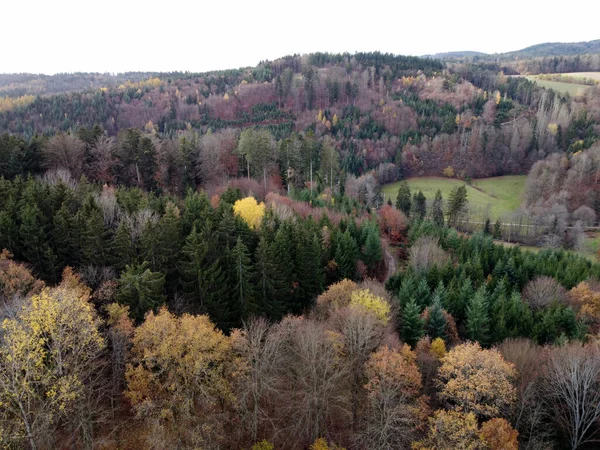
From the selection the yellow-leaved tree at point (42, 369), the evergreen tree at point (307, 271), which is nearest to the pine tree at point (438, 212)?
the evergreen tree at point (307, 271)

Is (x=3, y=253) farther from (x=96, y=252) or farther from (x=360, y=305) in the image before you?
(x=360, y=305)

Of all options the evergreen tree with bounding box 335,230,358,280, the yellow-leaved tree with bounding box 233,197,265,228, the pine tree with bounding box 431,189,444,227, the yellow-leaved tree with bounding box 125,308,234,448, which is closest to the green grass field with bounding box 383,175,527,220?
the pine tree with bounding box 431,189,444,227

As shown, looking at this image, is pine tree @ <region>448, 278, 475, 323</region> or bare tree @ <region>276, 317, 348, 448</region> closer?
bare tree @ <region>276, 317, 348, 448</region>

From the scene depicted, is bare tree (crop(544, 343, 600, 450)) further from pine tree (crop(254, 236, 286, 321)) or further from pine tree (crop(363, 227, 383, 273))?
pine tree (crop(363, 227, 383, 273))

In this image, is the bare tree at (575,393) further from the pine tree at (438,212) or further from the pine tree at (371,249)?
the pine tree at (438,212)

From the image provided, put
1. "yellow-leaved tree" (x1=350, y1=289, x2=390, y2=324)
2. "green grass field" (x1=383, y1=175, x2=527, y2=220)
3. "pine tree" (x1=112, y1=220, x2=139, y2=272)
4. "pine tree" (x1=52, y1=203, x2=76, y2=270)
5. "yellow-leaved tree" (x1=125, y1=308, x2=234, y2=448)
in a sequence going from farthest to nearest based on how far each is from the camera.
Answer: "green grass field" (x1=383, y1=175, x2=527, y2=220), "pine tree" (x1=52, y1=203, x2=76, y2=270), "pine tree" (x1=112, y1=220, x2=139, y2=272), "yellow-leaved tree" (x1=350, y1=289, x2=390, y2=324), "yellow-leaved tree" (x1=125, y1=308, x2=234, y2=448)

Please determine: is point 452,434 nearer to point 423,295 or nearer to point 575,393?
point 575,393

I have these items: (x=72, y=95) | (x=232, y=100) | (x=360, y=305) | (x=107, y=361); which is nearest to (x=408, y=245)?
(x=360, y=305)
